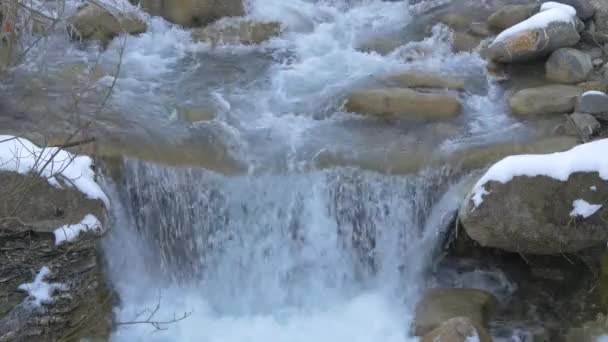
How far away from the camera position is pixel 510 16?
740cm

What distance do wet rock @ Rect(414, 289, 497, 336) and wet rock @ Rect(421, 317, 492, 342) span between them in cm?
28

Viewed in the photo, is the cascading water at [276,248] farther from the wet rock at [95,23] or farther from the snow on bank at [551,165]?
the wet rock at [95,23]

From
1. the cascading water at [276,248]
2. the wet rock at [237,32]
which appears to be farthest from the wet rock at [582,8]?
the wet rock at [237,32]

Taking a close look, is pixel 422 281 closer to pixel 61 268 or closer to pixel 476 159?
pixel 476 159

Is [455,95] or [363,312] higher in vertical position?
[455,95]

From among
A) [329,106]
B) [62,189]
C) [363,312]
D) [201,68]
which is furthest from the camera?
[201,68]

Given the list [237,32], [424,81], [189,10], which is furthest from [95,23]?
[424,81]

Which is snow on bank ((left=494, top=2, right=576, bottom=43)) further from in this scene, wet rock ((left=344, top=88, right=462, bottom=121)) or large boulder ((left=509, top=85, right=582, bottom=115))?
wet rock ((left=344, top=88, right=462, bottom=121))

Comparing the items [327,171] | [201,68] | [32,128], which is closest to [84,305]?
[32,128]

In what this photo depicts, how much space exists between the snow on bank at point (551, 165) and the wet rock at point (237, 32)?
355 centimetres

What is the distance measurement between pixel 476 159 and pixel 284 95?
2040 mm

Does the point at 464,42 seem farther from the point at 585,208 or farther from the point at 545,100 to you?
the point at 585,208

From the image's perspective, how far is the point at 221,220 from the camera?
5.68 m

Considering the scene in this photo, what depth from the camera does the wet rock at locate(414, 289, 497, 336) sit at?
5.12 meters
